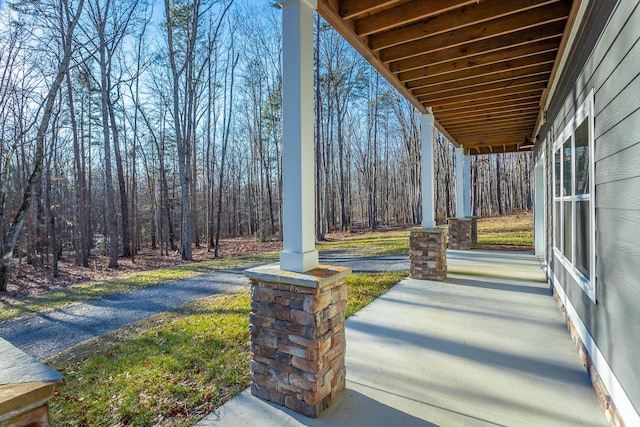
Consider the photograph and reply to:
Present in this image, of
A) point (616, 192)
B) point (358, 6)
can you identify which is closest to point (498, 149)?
point (358, 6)

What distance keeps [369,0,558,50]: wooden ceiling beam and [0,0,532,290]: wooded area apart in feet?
22.8

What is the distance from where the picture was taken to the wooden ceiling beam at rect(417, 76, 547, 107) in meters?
4.30

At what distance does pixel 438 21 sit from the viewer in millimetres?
2996

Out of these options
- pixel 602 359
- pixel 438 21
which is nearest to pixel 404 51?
pixel 438 21

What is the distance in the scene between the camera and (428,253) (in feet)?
17.6

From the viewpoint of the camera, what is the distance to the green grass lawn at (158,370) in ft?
7.18

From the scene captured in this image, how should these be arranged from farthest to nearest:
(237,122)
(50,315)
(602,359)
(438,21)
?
(237,122) → (50,315) → (438,21) → (602,359)

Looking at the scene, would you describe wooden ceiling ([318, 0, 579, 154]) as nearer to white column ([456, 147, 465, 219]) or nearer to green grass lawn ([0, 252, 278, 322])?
white column ([456, 147, 465, 219])

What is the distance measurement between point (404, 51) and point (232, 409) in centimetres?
369

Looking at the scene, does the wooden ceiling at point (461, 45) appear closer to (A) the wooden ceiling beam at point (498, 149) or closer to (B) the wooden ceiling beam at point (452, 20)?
(B) the wooden ceiling beam at point (452, 20)

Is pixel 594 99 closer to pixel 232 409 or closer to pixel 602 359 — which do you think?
pixel 602 359

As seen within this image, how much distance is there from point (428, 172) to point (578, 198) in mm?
2683

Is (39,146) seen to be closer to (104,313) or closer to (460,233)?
(104,313)

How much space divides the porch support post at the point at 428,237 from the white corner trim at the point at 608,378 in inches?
92.2
